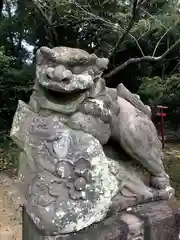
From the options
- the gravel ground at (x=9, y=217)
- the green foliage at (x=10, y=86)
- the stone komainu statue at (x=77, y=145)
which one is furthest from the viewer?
the green foliage at (x=10, y=86)

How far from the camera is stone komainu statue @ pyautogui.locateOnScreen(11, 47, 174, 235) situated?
116cm

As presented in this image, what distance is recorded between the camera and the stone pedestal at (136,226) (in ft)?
3.93

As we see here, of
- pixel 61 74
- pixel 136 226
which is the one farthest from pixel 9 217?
pixel 61 74

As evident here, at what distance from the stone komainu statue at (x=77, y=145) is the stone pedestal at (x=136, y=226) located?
39 mm

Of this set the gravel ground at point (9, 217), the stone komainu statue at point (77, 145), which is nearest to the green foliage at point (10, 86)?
the gravel ground at point (9, 217)

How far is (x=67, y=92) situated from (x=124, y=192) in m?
0.47

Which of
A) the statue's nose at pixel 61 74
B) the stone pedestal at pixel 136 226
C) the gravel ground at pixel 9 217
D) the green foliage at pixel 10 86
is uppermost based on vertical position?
the statue's nose at pixel 61 74

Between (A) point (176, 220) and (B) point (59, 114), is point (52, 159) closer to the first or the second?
(B) point (59, 114)

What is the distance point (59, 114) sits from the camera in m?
1.28

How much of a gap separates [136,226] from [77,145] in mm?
407

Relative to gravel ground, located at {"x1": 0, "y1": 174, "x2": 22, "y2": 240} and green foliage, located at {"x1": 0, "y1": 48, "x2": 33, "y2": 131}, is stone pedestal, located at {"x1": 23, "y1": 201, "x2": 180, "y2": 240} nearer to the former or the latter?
gravel ground, located at {"x1": 0, "y1": 174, "x2": 22, "y2": 240}

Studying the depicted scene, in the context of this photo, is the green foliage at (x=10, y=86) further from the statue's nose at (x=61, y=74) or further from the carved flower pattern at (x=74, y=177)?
the carved flower pattern at (x=74, y=177)

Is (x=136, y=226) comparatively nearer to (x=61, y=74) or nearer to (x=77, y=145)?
(x=77, y=145)

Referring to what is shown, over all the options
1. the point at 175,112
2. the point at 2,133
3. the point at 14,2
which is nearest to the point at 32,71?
the point at 2,133
